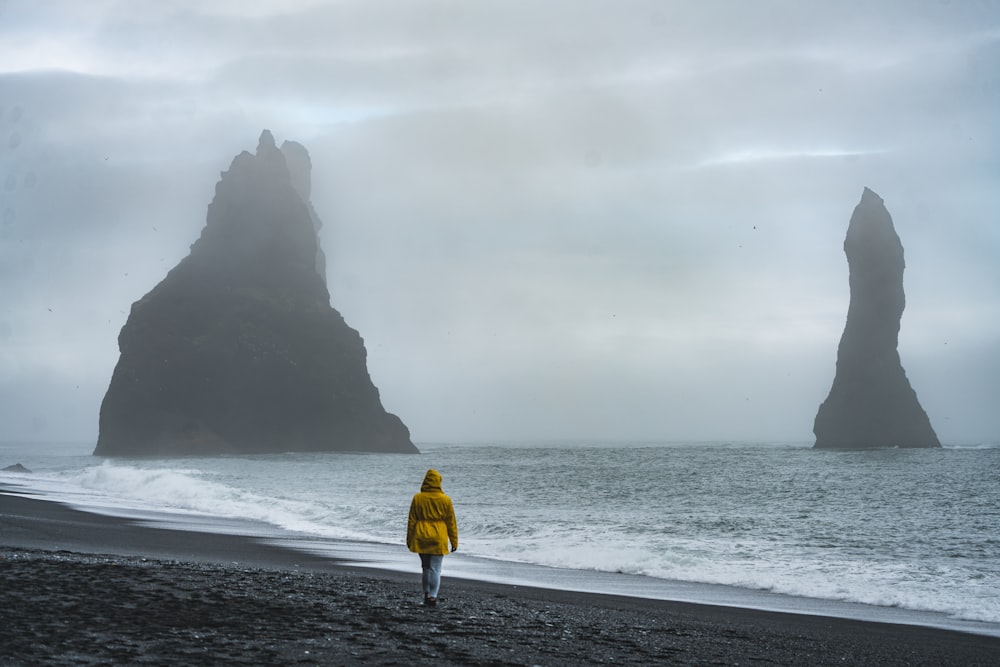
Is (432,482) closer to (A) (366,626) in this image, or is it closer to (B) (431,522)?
(B) (431,522)

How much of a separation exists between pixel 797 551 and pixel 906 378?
13472 cm

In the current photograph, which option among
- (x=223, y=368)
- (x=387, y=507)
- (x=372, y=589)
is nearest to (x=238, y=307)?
(x=223, y=368)

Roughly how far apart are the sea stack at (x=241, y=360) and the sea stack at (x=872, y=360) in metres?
67.9

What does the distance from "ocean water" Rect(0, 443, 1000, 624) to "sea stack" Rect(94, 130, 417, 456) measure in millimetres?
74671

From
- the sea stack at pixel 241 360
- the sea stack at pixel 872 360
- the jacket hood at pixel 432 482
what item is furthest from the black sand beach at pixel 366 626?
the sea stack at pixel 872 360

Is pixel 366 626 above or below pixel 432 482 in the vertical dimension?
below

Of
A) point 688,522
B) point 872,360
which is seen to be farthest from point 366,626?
point 872,360

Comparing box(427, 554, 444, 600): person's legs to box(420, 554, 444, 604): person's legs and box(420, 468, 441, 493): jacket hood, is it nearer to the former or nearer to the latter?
box(420, 554, 444, 604): person's legs

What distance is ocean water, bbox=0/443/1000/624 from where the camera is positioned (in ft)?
63.5

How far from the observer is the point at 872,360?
147375 mm

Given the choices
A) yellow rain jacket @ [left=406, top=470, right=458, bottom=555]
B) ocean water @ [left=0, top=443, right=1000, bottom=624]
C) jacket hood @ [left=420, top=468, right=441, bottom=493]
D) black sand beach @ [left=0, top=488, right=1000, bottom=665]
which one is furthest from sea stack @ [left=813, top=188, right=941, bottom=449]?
jacket hood @ [left=420, top=468, right=441, bottom=493]

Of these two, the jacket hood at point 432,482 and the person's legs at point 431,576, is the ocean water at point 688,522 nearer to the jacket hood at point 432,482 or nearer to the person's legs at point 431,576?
the person's legs at point 431,576

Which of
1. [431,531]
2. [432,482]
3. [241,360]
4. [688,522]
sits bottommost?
[688,522]

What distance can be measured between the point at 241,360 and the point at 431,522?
13041 cm
